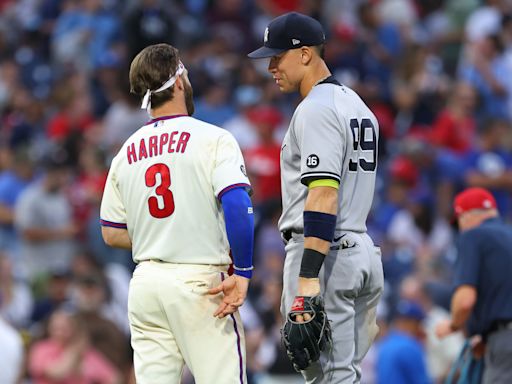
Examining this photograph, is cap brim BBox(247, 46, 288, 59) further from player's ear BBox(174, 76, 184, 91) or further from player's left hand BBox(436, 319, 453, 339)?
player's left hand BBox(436, 319, 453, 339)

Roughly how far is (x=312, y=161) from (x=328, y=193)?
168 mm

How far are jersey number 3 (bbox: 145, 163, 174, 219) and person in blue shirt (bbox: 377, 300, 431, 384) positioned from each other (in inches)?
224

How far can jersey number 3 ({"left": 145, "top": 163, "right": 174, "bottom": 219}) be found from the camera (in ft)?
20.0

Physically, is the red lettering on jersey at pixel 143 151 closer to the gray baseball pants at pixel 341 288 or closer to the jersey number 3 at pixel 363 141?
the gray baseball pants at pixel 341 288

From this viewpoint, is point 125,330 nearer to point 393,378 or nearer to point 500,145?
point 393,378

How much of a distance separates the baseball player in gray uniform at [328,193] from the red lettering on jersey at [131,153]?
73cm

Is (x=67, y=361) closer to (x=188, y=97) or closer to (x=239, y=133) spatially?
(x=239, y=133)

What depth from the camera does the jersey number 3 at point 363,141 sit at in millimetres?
6105

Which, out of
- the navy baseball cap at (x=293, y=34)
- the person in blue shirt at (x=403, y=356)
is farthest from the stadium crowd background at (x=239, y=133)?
the navy baseball cap at (x=293, y=34)

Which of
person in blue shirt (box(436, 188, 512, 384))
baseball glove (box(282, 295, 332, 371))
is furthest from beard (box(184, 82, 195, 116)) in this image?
person in blue shirt (box(436, 188, 512, 384))

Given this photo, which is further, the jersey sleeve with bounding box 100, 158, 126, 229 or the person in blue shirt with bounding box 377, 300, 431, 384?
the person in blue shirt with bounding box 377, 300, 431, 384

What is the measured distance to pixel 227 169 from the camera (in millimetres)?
6000

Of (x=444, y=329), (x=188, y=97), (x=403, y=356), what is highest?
(x=188, y=97)

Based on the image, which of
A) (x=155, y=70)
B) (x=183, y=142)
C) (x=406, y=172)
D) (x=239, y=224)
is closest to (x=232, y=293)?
(x=239, y=224)
